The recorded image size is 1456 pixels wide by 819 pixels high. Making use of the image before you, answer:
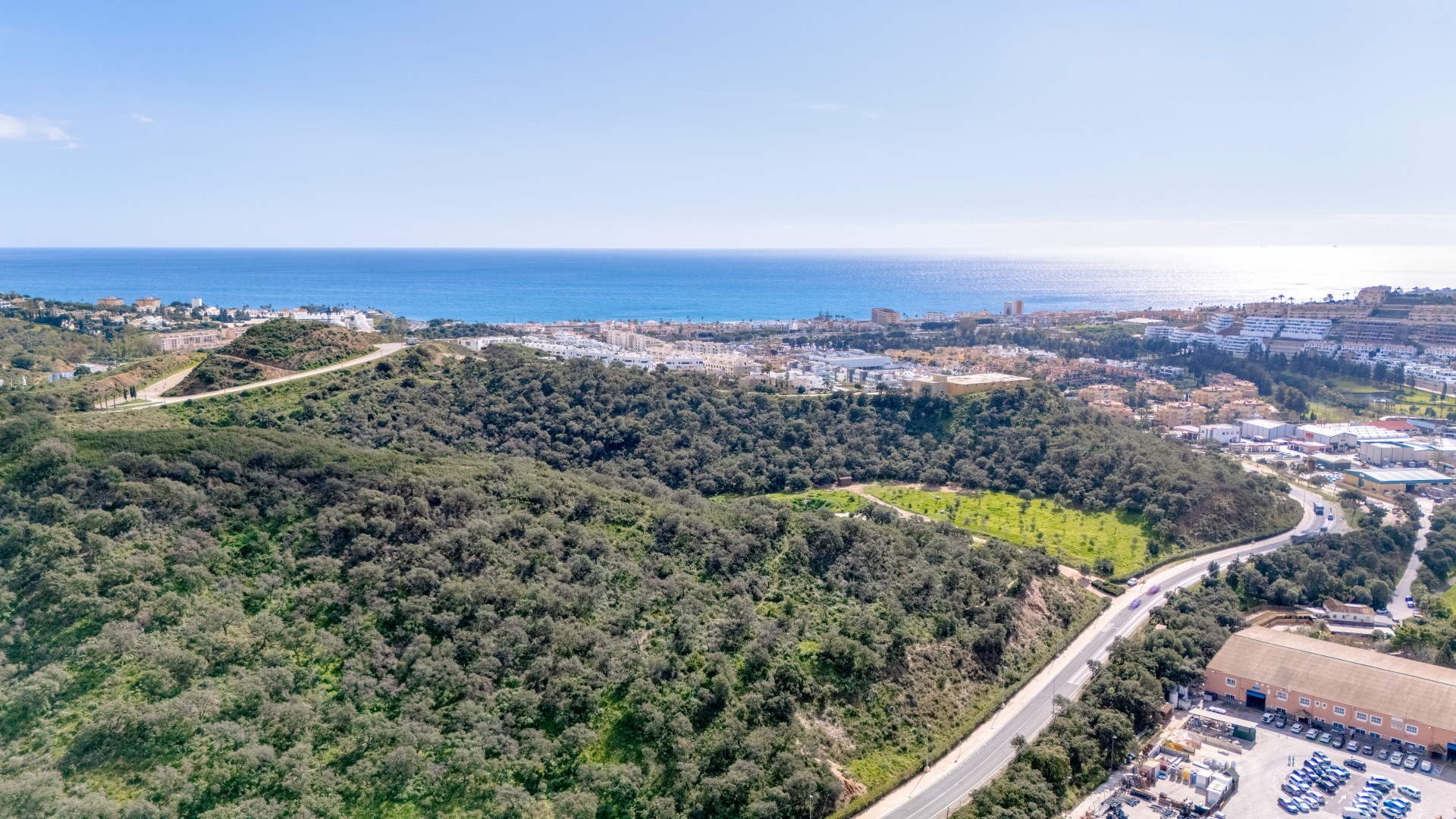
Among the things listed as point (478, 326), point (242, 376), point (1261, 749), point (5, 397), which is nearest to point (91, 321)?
point (478, 326)

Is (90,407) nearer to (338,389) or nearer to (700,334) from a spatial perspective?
(338,389)

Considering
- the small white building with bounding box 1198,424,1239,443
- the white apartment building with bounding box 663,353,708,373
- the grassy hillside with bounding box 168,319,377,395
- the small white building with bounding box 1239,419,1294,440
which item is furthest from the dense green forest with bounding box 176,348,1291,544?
the small white building with bounding box 1239,419,1294,440

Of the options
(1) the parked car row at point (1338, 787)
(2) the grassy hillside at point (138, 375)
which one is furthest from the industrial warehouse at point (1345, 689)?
(2) the grassy hillside at point (138, 375)

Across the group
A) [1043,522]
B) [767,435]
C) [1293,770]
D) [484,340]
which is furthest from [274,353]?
[1293,770]

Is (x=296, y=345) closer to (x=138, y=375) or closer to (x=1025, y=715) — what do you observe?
(x=138, y=375)

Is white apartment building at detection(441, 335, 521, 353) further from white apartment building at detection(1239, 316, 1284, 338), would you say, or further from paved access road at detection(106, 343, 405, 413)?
white apartment building at detection(1239, 316, 1284, 338)

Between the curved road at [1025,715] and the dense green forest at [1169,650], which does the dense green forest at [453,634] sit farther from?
the dense green forest at [1169,650]

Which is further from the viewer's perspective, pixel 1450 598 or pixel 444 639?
pixel 1450 598
